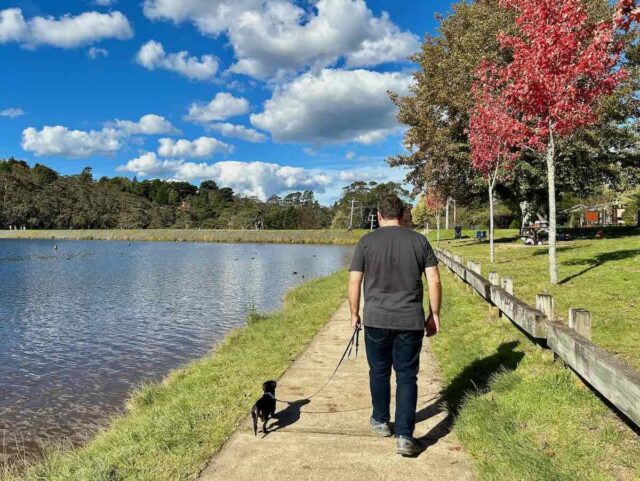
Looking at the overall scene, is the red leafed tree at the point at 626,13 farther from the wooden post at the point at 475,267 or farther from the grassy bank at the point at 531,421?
the wooden post at the point at 475,267

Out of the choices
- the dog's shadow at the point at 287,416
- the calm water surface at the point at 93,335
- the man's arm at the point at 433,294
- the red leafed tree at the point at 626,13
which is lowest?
the calm water surface at the point at 93,335

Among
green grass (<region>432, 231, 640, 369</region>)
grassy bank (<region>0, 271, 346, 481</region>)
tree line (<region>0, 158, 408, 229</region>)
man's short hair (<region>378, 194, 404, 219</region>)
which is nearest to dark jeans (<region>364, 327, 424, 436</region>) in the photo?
man's short hair (<region>378, 194, 404, 219</region>)

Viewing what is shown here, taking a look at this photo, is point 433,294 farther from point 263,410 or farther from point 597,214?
point 597,214

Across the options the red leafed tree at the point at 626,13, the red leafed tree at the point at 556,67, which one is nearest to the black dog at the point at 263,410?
the red leafed tree at the point at 626,13

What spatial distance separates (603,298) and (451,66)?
1685 centimetres

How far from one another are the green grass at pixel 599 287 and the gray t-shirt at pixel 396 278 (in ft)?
9.58

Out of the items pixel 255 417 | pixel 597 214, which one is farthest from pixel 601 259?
pixel 597 214

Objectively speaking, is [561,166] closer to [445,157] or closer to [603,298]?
[445,157]

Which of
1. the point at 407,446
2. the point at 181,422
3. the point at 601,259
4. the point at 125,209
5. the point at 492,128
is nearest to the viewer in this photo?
the point at 407,446

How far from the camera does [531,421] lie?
4.73 meters

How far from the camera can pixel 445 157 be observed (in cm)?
2586

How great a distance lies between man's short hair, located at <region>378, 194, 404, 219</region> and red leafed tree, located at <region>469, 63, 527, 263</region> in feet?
28.0

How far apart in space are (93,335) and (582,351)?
13313 millimetres

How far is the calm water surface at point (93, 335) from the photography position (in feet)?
27.7
